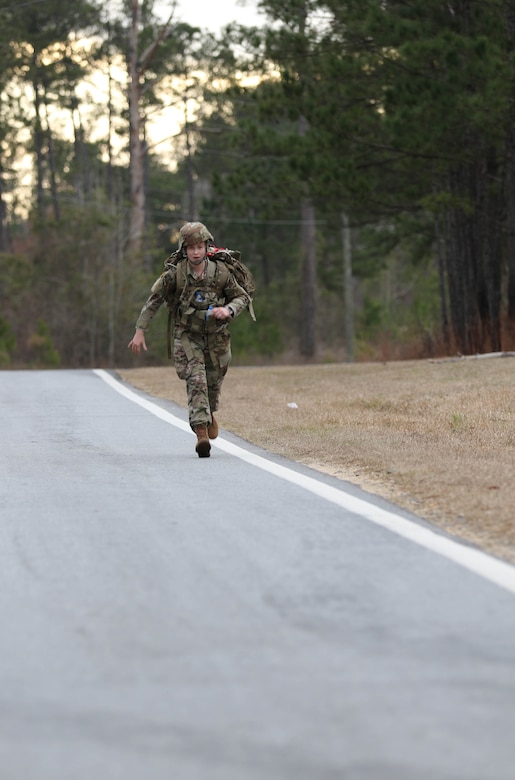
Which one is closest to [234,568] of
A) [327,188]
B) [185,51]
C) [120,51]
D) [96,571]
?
[96,571]

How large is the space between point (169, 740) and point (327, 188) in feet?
73.4

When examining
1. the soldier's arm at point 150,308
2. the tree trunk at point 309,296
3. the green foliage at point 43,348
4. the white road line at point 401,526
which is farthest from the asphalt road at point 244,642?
the tree trunk at point 309,296

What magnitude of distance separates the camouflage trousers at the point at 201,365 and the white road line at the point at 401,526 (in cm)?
44

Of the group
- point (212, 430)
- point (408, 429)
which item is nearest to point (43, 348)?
point (408, 429)

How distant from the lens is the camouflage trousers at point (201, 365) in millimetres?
11086

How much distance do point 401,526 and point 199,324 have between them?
14.4 feet

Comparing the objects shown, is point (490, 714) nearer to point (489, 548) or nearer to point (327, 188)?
point (489, 548)

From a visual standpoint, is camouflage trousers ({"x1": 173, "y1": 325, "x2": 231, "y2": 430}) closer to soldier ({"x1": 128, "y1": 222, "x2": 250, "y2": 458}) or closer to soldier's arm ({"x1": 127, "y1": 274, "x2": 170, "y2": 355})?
soldier ({"x1": 128, "y1": 222, "x2": 250, "y2": 458})

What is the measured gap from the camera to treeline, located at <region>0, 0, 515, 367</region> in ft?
77.9

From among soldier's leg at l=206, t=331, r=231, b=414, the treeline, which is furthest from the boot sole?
the treeline

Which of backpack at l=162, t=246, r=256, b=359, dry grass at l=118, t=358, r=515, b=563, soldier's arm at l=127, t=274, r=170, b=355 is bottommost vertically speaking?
dry grass at l=118, t=358, r=515, b=563

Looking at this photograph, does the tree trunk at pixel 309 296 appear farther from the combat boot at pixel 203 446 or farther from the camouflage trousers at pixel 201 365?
the combat boot at pixel 203 446

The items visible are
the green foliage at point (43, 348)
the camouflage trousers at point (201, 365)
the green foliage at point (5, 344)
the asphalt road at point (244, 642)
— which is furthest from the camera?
the green foliage at point (43, 348)

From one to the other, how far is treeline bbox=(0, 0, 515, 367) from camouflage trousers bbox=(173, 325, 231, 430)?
1157 centimetres
